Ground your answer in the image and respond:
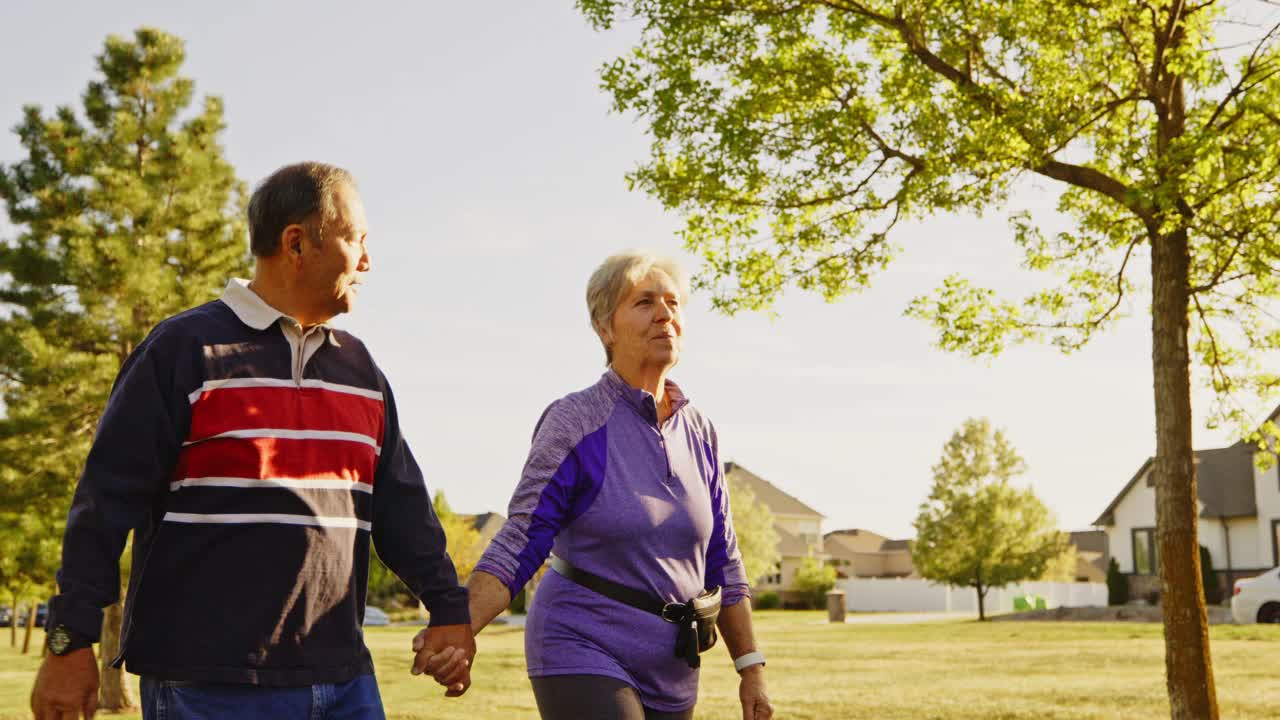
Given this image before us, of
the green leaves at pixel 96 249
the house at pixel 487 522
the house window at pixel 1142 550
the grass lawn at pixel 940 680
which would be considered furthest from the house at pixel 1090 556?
the green leaves at pixel 96 249

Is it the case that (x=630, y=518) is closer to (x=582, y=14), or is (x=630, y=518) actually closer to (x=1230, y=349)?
(x=582, y=14)

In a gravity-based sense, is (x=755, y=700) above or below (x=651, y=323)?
below

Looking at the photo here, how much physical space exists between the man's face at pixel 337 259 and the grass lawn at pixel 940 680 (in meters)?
10.9

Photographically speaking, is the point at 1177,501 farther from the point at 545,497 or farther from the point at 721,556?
the point at 545,497

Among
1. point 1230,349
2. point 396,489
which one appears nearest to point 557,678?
point 396,489

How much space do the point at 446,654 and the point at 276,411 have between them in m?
0.84

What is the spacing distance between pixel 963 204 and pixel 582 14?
4106mm

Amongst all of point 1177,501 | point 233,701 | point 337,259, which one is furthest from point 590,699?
point 1177,501

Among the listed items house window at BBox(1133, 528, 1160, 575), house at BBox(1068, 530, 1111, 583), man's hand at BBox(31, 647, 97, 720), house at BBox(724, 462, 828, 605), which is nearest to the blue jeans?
man's hand at BBox(31, 647, 97, 720)

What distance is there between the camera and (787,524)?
95.6 m

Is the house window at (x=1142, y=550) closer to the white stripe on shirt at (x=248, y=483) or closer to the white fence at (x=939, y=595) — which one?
the white fence at (x=939, y=595)

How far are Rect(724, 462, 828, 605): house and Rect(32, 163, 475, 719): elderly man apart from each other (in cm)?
8658

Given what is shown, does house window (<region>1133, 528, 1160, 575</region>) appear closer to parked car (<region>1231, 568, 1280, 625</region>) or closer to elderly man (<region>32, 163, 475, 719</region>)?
parked car (<region>1231, 568, 1280, 625</region>)

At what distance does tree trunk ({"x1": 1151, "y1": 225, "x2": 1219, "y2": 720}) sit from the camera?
10.6m
